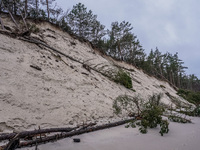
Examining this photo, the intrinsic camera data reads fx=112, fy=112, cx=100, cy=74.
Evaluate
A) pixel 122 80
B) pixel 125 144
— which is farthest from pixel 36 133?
pixel 122 80

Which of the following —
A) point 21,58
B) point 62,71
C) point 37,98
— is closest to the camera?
point 37,98

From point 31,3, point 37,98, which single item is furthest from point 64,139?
point 31,3

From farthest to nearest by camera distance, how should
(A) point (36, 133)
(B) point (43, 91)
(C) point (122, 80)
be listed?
(C) point (122, 80), (B) point (43, 91), (A) point (36, 133)

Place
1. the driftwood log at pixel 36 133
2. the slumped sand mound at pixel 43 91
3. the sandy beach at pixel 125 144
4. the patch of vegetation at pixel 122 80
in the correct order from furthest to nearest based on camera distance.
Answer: the patch of vegetation at pixel 122 80
the slumped sand mound at pixel 43 91
the sandy beach at pixel 125 144
the driftwood log at pixel 36 133

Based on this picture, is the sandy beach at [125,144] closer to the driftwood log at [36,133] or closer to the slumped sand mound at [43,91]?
the driftwood log at [36,133]

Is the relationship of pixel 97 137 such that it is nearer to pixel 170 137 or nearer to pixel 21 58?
pixel 170 137

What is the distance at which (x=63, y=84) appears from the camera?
4848 mm

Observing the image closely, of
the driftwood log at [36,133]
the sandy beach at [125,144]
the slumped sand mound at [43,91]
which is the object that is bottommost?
the sandy beach at [125,144]

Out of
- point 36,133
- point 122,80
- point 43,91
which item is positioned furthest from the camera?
point 122,80

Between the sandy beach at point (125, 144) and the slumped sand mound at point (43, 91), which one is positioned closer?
the sandy beach at point (125, 144)

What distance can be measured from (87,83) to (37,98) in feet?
9.11

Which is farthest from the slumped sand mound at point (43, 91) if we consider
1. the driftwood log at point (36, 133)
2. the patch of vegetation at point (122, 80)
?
the patch of vegetation at point (122, 80)

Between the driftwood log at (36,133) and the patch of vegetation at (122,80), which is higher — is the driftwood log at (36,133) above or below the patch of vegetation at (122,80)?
below

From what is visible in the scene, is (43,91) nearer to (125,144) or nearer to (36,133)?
(36,133)
